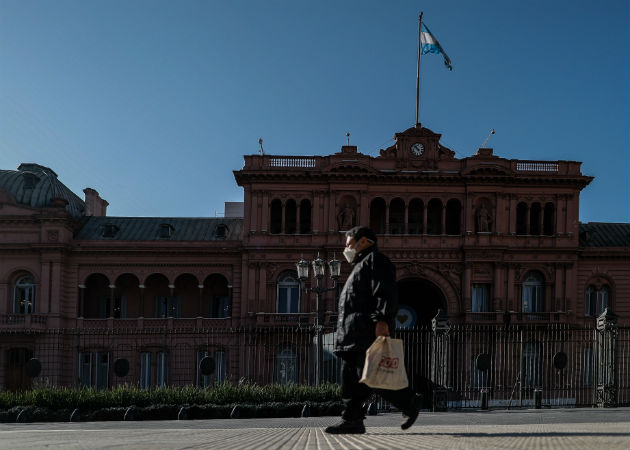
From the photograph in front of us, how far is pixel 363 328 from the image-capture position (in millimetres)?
6977

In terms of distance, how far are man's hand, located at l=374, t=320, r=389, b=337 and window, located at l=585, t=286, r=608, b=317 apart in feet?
121

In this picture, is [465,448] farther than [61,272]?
No

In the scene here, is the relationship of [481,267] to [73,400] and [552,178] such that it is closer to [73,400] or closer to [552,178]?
[552,178]

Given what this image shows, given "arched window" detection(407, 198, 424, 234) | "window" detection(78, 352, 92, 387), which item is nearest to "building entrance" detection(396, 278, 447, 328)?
"arched window" detection(407, 198, 424, 234)

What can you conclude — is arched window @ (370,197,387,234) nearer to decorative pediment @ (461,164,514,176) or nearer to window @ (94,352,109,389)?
decorative pediment @ (461,164,514,176)

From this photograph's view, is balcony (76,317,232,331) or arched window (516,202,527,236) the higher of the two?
arched window (516,202,527,236)

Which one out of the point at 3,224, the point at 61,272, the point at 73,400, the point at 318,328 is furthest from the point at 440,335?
the point at 3,224

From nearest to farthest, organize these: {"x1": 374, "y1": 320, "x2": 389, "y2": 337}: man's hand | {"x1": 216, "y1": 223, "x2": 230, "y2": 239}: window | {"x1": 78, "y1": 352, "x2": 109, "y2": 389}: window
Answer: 1. {"x1": 374, "y1": 320, "x2": 389, "y2": 337}: man's hand
2. {"x1": 78, "y1": 352, "x2": 109, "y2": 389}: window
3. {"x1": 216, "y1": 223, "x2": 230, "y2": 239}: window

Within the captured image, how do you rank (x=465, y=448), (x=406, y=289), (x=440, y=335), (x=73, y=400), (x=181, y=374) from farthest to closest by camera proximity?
1. (x=406, y=289)
2. (x=181, y=374)
3. (x=440, y=335)
4. (x=73, y=400)
5. (x=465, y=448)

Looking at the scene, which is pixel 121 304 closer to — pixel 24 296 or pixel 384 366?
pixel 24 296

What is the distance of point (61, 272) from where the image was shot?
→ 130 feet

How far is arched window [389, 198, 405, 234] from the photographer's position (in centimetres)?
4100

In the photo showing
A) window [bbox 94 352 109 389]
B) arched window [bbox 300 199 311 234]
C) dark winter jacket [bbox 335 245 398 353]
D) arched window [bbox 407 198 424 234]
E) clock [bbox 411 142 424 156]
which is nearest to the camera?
dark winter jacket [bbox 335 245 398 353]

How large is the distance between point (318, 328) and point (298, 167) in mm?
18768
